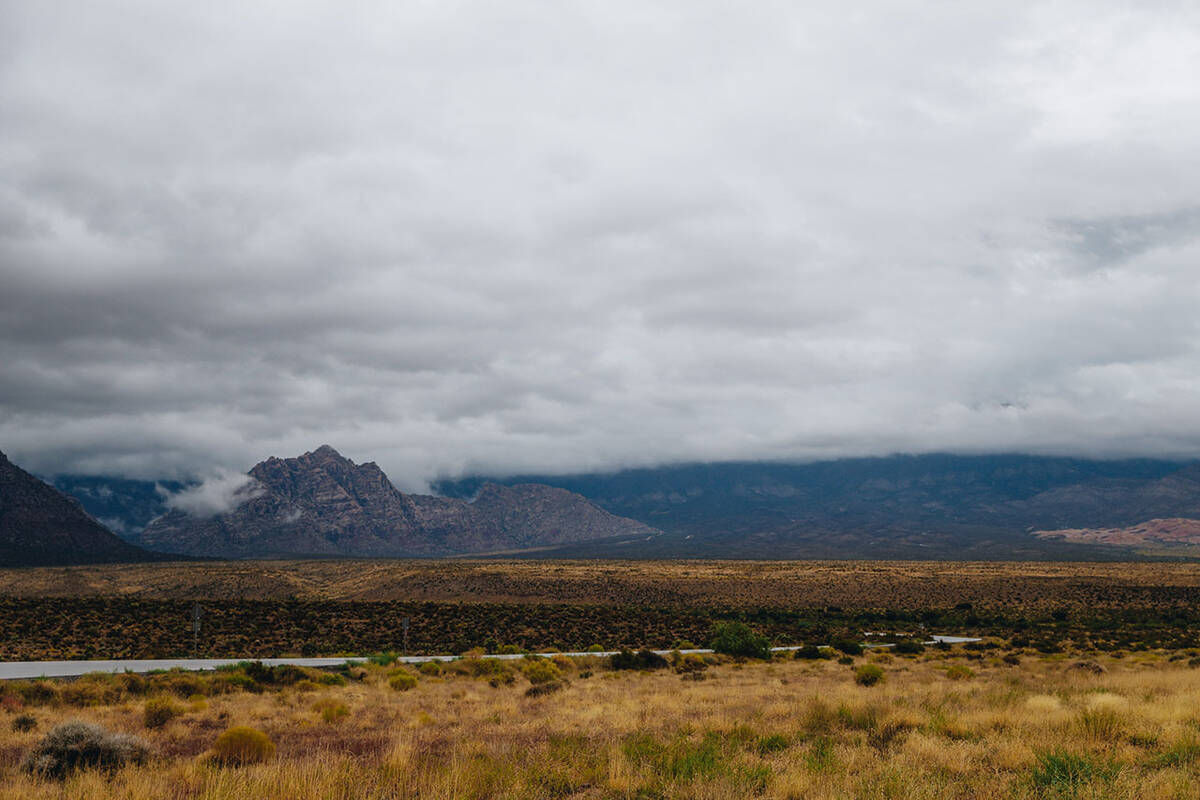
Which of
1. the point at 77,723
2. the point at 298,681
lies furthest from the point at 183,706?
the point at 77,723

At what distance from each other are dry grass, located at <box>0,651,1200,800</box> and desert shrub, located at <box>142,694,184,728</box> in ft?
0.81

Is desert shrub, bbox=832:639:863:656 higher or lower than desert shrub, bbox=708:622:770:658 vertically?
lower

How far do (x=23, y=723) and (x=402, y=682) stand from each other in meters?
11.0

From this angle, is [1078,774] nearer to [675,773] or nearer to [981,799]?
[981,799]

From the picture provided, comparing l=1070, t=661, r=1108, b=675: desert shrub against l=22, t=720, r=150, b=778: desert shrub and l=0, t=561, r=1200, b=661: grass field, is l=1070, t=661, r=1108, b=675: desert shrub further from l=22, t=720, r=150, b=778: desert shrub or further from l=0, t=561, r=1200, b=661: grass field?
l=22, t=720, r=150, b=778: desert shrub

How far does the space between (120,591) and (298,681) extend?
97.7 meters

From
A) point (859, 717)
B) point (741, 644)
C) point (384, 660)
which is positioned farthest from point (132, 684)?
point (741, 644)

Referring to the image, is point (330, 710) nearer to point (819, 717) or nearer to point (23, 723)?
point (23, 723)

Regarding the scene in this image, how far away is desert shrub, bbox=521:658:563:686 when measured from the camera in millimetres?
26122

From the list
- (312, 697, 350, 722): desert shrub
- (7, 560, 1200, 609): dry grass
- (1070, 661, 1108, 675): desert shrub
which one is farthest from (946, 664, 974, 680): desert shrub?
(7, 560, 1200, 609): dry grass

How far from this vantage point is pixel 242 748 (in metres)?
11.3

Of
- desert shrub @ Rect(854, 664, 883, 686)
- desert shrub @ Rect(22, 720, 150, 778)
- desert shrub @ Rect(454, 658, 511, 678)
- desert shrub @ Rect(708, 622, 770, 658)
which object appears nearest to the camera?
desert shrub @ Rect(22, 720, 150, 778)

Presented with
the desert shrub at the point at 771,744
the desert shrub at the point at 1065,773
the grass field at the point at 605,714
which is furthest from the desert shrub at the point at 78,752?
the desert shrub at the point at 1065,773

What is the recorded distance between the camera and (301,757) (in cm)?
1120
